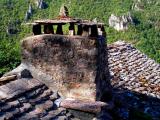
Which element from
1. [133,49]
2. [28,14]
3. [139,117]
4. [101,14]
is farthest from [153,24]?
[139,117]

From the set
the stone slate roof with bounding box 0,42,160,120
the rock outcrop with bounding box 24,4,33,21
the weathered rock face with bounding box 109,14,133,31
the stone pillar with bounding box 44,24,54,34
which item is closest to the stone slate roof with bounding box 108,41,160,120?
the stone slate roof with bounding box 0,42,160,120

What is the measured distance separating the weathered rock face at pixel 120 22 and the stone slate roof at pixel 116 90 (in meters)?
88.7

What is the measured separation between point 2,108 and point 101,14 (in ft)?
335

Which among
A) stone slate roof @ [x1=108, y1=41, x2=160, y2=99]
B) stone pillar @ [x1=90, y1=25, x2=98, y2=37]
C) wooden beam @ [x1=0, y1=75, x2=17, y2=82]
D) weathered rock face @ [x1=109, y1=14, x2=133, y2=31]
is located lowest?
weathered rock face @ [x1=109, y1=14, x2=133, y2=31]

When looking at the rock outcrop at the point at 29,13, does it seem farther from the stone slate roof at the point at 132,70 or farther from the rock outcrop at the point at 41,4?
the stone slate roof at the point at 132,70

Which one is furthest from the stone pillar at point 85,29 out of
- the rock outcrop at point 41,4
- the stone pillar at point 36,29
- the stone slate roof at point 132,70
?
the rock outcrop at point 41,4

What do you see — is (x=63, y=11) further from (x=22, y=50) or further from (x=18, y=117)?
(x=18, y=117)

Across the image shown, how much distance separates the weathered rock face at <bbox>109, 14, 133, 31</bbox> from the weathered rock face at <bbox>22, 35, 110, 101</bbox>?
95655mm

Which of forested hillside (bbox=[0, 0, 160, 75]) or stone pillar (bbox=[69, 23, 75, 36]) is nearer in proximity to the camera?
stone pillar (bbox=[69, 23, 75, 36])

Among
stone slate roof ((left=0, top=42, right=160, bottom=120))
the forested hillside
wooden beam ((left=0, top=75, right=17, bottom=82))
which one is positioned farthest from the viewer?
the forested hillside

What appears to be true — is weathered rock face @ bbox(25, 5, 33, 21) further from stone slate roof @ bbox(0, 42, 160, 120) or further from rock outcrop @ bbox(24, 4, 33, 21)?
stone slate roof @ bbox(0, 42, 160, 120)

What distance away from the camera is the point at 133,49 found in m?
14.1

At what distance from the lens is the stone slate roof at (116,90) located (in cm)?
498

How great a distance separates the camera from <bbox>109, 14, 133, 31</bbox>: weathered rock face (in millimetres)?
102125
